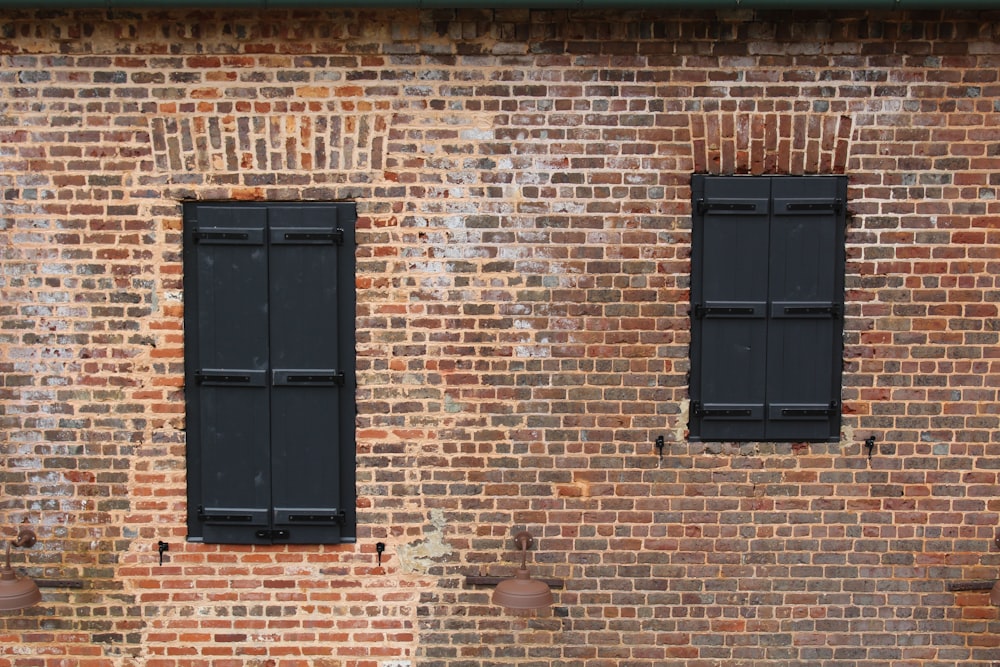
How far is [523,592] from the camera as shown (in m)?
3.99

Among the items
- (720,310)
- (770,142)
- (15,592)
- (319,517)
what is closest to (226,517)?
(319,517)

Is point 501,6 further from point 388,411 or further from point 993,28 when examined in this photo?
point 993,28

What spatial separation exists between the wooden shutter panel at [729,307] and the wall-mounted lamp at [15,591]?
11.7 ft

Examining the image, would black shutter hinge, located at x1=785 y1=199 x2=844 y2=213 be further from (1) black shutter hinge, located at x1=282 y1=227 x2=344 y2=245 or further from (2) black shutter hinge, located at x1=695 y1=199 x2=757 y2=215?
(1) black shutter hinge, located at x1=282 y1=227 x2=344 y2=245

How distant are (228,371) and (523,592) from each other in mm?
1950

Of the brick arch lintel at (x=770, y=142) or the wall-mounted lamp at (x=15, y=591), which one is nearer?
the wall-mounted lamp at (x=15, y=591)

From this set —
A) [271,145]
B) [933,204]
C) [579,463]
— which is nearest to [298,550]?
[579,463]

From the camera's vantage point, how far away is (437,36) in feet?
13.7

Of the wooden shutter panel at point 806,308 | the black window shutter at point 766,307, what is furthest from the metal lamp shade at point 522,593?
the wooden shutter panel at point 806,308

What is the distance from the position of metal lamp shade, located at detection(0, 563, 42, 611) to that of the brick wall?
0.26 m

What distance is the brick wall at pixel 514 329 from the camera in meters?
4.18

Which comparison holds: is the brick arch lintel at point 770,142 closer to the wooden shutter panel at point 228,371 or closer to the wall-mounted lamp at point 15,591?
the wooden shutter panel at point 228,371

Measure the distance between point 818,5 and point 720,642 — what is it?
338 centimetres

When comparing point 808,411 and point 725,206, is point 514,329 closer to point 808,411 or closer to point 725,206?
point 725,206
